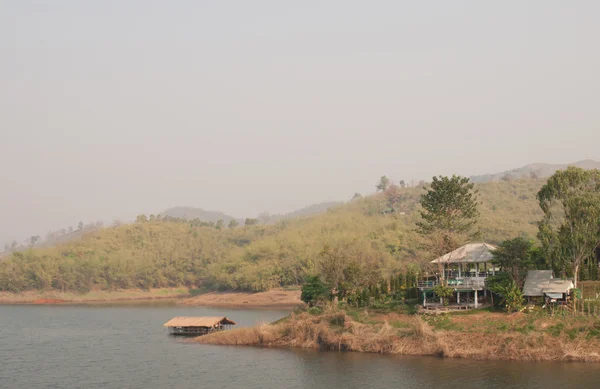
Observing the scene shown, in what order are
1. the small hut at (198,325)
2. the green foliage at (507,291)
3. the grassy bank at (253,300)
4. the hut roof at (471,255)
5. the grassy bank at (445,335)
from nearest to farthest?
the grassy bank at (445,335) → the green foliage at (507,291) → the hut roof at (471,255) → the small hut at (198,325) → the grassy bank at (253,300)

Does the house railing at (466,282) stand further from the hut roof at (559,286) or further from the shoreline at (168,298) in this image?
the shoreline at (168,298)

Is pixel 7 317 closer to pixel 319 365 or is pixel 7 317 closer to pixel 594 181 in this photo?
pixel 319 365

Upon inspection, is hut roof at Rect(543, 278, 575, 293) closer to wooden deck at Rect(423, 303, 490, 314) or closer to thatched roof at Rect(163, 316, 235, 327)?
wooden deck at Rect(423, 303, 490, 314)

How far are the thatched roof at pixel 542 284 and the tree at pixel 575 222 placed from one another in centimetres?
133

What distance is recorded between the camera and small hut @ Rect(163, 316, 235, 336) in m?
70.9

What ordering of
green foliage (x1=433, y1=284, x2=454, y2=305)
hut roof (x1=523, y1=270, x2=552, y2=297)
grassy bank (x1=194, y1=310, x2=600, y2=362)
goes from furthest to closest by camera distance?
green foliage (x1=433, y1=284, x2=454, y2=305)
hut roof (x1=523, y1=270, x2=552, y2=297)
grassy bank (x1=194, y1=310, x2=600, y2=362)

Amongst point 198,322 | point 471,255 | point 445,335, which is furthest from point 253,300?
point 445,335

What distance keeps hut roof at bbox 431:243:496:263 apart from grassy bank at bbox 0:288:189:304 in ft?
359

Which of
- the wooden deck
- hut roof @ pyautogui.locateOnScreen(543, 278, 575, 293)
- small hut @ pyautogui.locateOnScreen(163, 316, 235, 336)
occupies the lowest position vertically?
small hut @ pyautogui.locateOnScreen(163, 316, 235, 336)

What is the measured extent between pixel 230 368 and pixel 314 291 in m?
15.3

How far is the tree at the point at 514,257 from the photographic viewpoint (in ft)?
179

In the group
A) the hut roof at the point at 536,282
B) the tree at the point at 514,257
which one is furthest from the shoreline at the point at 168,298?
the hut roof at the point at 536,282

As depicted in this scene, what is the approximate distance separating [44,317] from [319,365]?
2685 inches

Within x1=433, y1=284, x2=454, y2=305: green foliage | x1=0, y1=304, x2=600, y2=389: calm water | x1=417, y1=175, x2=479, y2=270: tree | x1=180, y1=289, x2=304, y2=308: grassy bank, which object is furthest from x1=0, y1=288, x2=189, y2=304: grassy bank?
x1=433, y1=284, x2=454, y2=305: green foliage
